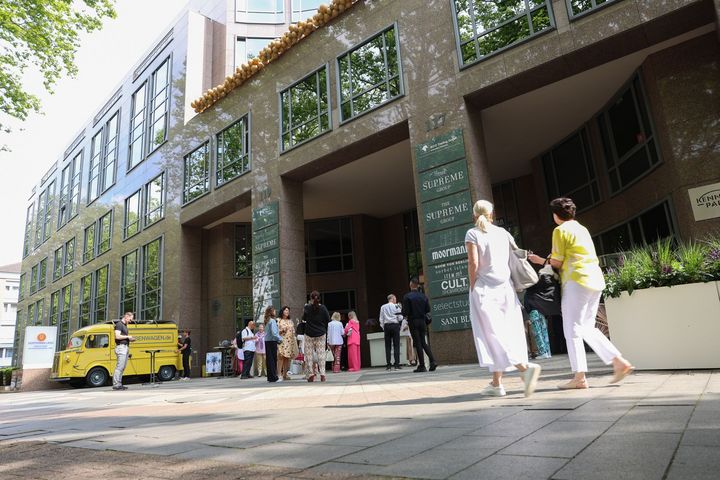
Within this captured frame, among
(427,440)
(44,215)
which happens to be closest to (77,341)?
(427,440)

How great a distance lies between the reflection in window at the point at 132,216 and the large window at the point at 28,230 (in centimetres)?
2562

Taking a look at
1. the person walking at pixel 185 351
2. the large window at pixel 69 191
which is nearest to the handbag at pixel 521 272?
the person walking at pixel 185 351

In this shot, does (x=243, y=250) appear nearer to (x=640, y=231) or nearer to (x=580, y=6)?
(x=640, y=231)

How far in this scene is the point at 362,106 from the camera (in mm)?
14461

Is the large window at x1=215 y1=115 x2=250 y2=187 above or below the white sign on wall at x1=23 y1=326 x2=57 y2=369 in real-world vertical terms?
above

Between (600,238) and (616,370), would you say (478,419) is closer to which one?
(616,370)

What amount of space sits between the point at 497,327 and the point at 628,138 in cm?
1047

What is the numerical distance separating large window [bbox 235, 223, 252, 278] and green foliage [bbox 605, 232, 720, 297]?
1738 centimetres

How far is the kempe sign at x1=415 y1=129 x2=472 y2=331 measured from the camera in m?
→ 11.4

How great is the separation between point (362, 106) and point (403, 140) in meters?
1.55

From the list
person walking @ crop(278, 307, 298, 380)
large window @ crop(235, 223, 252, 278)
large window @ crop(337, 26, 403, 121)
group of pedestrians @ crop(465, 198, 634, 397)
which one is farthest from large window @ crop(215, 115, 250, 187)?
group of pedestrians @ crop(465, 198, 634, 397)

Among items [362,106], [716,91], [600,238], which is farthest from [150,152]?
[716,91]

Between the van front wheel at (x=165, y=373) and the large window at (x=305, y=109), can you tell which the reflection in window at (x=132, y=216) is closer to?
the van front wheel at (x=165, y=373)

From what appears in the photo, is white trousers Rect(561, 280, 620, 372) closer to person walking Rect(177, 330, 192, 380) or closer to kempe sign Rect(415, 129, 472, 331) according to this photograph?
kempe sign Rect(415, 129, 472, 331)
